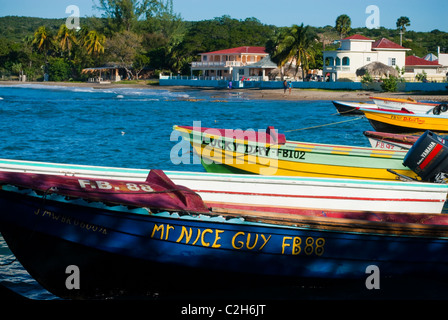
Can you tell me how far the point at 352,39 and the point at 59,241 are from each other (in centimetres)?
6162

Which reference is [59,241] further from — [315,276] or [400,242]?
[400,242]

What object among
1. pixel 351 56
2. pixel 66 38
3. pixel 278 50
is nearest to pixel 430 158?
pixel 351 56

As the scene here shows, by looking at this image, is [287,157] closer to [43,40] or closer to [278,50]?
[278,50]

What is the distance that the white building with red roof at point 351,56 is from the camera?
212 ft

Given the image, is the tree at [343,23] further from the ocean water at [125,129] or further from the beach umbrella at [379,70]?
the ocean water at [125,129]

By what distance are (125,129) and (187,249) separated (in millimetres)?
23182

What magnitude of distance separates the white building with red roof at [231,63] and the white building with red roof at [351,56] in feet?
42.4

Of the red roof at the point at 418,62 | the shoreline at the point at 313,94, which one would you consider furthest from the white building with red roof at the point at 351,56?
the shoreline at the point at 313,94

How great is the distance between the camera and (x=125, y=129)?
97.6 ft

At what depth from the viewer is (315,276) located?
→ 7562mm

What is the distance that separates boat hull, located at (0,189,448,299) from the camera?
6.95 metres

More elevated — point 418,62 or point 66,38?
point 66,38

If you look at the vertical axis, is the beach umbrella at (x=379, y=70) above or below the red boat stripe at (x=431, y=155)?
above

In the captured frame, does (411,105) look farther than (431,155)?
Yes
